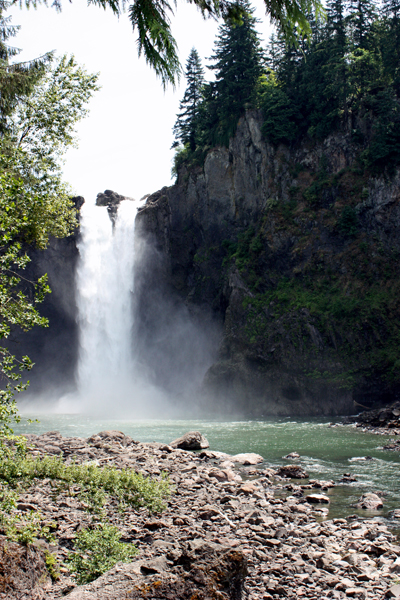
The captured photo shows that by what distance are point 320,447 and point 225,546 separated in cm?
1563

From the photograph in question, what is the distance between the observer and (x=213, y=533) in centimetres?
762

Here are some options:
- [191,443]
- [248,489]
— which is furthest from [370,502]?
[191,443]

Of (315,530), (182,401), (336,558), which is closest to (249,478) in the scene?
(315,530)

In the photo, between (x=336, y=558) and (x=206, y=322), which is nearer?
(x=336, y=558)

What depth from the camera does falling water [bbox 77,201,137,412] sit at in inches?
1804

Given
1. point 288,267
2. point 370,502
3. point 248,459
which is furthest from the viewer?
point 288,267

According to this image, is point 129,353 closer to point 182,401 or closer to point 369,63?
point 182,401

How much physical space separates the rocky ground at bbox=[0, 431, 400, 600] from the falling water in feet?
110

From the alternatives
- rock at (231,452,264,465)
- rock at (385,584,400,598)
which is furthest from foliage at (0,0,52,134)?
rock at (231,452,264,465)

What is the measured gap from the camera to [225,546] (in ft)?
15.3

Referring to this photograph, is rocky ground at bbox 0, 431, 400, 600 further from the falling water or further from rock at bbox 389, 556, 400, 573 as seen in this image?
the falling water

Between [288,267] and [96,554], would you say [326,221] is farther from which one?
[96,554]

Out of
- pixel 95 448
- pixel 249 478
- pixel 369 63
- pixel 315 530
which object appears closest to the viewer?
pixel 315 530

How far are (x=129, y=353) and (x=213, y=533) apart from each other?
130ft
